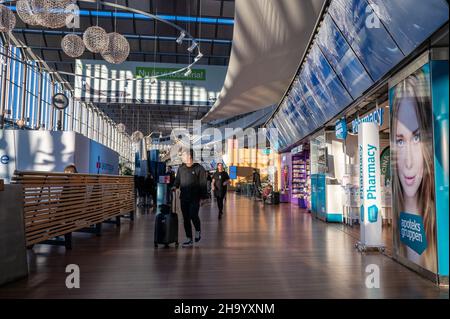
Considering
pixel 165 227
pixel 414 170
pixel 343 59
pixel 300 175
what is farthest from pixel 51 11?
pixel 300 175

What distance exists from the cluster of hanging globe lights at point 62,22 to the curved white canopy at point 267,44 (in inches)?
95.5

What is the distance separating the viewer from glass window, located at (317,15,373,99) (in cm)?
595

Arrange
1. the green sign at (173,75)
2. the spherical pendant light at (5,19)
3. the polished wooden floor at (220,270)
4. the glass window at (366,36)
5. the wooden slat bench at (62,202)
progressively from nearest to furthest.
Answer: the polished wooden floor at (220,270) < the wooden slat bench at (62,202) < the glass window at (366,36) < the spherical pendant light at (5,19) < the green sign at (173,75)

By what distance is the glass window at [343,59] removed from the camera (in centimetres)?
595

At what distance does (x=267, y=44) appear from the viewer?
7.55 m

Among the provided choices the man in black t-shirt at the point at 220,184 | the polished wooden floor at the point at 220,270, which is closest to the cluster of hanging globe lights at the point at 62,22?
the polished wooden floor at the point at 220,270

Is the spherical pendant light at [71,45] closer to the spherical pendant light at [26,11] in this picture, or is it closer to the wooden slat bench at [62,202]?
the spherical pendant light at [26,11]

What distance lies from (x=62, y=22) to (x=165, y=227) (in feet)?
12.0

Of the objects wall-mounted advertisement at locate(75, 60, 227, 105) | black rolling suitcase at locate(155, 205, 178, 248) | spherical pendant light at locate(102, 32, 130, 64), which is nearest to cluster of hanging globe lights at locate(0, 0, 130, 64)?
spherical pendant light at locate(102, 32, 130, 64)

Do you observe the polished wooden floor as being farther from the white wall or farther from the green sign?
the green sign

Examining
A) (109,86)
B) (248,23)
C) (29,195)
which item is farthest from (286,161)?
(29,195)

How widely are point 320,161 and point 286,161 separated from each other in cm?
616

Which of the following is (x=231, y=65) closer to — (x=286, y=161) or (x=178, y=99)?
(x=178, y=99)

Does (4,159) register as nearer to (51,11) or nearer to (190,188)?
(51,11)
